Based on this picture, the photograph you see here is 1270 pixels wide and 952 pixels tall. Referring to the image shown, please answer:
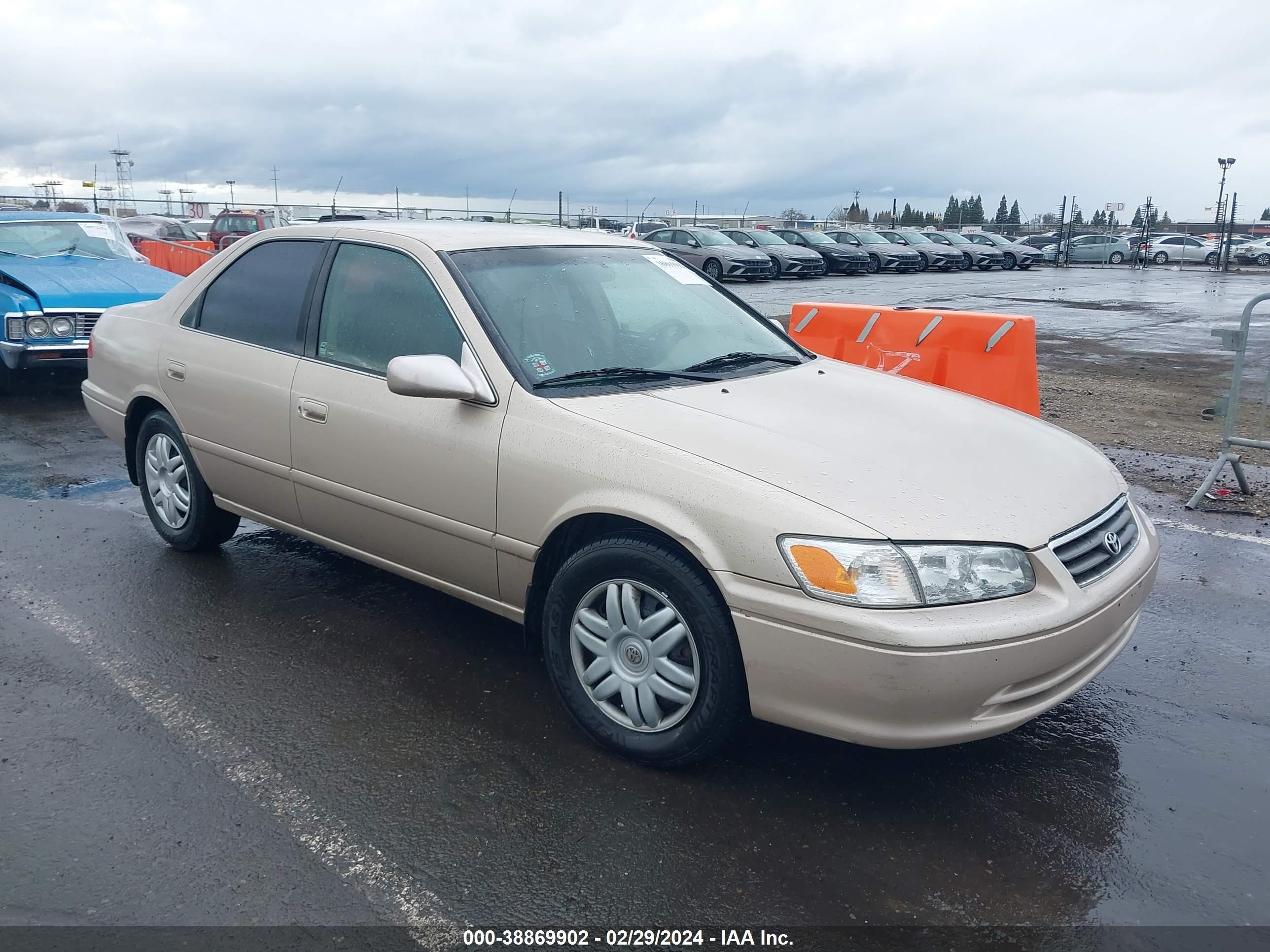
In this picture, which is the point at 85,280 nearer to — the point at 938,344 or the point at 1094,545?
the point at 938,344

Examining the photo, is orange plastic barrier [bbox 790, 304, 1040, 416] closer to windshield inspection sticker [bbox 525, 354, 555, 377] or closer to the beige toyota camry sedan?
the beige toyota camry sedan

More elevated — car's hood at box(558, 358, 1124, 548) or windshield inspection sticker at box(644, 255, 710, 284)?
windshield inspection sticker at box(644, 255, 710, 284)

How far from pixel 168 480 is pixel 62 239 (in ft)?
22.2

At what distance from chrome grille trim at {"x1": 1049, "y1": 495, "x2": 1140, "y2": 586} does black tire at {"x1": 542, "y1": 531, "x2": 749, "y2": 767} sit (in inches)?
39.1

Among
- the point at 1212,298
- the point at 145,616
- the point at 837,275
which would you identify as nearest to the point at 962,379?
the point at 145,616

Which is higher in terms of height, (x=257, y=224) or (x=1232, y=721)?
(x=257, y=224)

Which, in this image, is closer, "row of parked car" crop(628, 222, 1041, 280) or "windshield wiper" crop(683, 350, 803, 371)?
"windshield wiper" crop(683, 350, 803, 371)

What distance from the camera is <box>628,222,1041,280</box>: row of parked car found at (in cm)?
2969

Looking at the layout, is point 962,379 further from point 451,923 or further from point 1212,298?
point 1212,298

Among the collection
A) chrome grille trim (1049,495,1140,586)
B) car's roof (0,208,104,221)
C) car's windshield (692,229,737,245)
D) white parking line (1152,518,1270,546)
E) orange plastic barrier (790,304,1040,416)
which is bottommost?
white parking line (1152,518,1270,546)

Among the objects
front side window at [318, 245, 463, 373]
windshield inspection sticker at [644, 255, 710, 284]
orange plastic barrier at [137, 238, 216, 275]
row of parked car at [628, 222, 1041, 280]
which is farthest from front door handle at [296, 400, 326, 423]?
row of parked car at [628, 222, 1041, 280]

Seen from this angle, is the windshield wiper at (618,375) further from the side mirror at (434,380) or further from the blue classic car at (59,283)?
the blue classic car at (59,283)

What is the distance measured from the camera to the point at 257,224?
27.1 meters

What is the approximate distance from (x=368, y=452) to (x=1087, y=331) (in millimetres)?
15721
